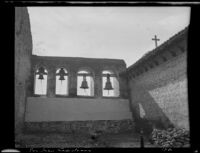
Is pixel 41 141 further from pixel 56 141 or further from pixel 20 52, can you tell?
pixel 20 52

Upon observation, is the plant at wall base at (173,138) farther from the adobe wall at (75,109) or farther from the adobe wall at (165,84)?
the adobe wall at (75,109)

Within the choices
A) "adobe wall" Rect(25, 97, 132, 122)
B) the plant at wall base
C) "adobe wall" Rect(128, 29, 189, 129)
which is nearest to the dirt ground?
the plant at wall base

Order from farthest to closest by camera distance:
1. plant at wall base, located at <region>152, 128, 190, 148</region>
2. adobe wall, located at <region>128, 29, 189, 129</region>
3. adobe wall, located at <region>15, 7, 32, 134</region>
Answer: adobe wall, located at <region>15, 7, 32, 134</region> < adobe wall, located at <region>128, 29, 189, 129</region> < plant at wall base, located at <region>152, 128, 190, 148</region>

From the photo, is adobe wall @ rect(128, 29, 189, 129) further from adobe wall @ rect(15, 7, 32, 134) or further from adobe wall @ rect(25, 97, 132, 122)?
adobe wall @ rect(15, 7, 32, 134)

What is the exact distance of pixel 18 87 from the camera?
11172 millimetres

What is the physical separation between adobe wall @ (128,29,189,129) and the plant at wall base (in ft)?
1.39

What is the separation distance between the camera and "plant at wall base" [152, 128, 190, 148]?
320 inches

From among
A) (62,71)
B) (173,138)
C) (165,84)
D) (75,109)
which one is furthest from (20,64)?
(173,138)

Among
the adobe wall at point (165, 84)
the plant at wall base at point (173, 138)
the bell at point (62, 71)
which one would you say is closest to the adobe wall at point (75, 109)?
the adobe wall at point (165, 84)

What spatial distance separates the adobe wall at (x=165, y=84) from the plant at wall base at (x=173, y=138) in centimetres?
42

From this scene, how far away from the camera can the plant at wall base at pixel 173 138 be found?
813 cm

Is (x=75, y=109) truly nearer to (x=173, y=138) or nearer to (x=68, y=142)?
(x=68, y=142)
